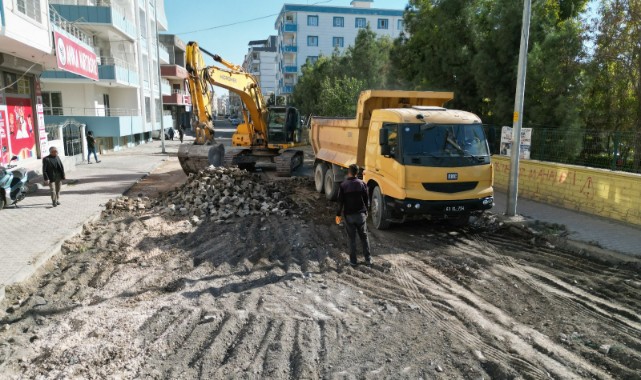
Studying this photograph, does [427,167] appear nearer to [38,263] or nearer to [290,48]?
[38,263]

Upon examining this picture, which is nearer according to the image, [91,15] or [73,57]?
[73,57]

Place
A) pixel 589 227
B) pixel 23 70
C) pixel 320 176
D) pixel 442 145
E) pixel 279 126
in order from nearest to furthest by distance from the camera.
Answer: pixel 442 145 → pixel 589 227 → pixel 320 176 → pixel 23 70 → pixel 279 126

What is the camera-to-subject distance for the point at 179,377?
13.9ft

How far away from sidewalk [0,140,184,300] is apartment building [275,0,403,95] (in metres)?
52.1

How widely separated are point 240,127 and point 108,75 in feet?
40.5

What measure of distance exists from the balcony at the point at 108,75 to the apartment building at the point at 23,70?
7.84 meters

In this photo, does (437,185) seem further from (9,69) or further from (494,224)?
(9,69)

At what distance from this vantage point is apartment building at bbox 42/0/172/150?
25.8 m

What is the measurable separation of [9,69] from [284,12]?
5631cm

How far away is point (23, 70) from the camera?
1617 cm

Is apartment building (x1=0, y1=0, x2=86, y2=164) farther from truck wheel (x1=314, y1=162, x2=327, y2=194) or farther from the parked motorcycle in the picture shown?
truck wheel (x1=314, y1=162, x2=327, y2=194)

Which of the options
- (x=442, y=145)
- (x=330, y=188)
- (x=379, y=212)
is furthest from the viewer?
(x=330, y=188)

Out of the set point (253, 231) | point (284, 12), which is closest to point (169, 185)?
point (253, 231)

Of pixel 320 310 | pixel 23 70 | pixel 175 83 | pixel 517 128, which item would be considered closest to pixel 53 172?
pixel 23 70
